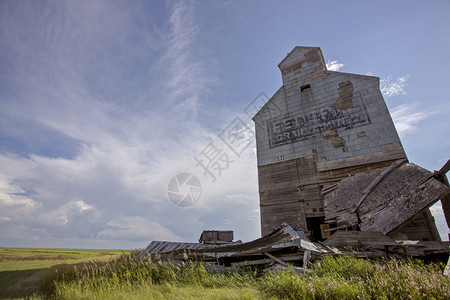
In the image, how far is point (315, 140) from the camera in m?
15.8

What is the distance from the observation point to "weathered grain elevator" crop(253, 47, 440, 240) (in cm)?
1399

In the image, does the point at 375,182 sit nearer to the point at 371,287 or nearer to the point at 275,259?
the point at 275,259

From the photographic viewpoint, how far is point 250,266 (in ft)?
25.8

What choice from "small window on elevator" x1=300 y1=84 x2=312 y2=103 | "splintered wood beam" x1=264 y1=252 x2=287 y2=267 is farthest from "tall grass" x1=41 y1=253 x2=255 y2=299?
"small window on elevator" x1=300 y1=84 x2=312 y2=103

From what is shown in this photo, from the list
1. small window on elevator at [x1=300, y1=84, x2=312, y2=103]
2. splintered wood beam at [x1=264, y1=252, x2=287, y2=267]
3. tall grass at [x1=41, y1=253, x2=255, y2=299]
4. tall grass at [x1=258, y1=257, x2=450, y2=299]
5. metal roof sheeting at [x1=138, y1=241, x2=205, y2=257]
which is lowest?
tall grass at [x1=41, y1=253, x2=255, y2=299]

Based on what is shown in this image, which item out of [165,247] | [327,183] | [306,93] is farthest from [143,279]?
[306,93]

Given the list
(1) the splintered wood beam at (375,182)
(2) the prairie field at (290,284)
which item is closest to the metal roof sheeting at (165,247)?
(2) the prairie field at (290,284)

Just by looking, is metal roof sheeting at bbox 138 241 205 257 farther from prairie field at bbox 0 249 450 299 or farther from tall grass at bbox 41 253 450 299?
tall grass at bbox 41 253 450 299

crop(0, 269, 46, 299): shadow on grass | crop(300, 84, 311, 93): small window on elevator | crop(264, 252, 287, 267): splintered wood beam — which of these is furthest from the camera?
crop(300, 84, 311, 93): small window on elevator

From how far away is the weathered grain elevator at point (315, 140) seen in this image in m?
14.0

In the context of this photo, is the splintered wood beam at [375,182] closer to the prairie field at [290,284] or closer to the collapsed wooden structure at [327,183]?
the collapsed wooden structure at [327,183]

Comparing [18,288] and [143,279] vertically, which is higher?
[143,279]

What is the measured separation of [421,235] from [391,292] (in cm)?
A: 1075

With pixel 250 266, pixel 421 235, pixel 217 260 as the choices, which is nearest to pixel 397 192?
pixel 421 235
